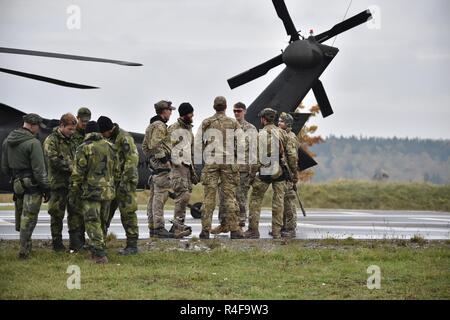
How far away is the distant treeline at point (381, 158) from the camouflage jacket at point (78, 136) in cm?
14359

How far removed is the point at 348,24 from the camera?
18281mm

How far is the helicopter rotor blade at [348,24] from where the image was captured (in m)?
18.1

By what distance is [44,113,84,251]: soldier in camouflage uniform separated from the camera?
11.4 m

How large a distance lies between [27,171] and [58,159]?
48 cm

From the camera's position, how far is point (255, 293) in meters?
8.88

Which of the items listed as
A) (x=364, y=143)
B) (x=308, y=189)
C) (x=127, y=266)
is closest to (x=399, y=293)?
(x=127, y=266)

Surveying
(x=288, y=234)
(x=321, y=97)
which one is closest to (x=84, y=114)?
(x=288, y=234)

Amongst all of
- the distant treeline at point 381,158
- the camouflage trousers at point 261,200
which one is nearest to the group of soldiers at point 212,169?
the camouflage trousers at point 261,200

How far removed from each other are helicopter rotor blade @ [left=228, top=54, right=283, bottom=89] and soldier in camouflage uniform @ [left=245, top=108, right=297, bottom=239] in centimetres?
502

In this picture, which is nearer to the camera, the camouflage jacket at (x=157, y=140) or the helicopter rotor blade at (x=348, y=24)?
the camouflage jacket at (x=157, y=140)

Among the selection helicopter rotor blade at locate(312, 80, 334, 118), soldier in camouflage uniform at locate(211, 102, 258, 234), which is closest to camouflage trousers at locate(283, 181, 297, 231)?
soldier in camouflage uniform at locate(211, 102, 258, 234)

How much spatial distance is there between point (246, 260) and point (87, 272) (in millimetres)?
2318

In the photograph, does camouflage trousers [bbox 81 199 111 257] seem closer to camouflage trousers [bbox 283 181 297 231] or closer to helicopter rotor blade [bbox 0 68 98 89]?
helicopter rotor blade [bbox 0 68 98 89]

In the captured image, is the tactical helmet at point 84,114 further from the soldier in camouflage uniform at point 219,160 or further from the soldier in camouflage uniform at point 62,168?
the soldier in camouflage uniform at point 219,160
